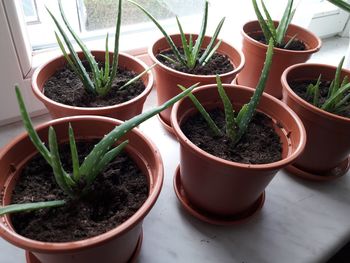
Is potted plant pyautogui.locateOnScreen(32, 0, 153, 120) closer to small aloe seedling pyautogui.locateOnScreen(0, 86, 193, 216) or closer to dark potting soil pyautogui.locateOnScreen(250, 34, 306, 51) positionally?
small aloe seedling pyautogui.locateOnScreen(0, 86, 193, 216)

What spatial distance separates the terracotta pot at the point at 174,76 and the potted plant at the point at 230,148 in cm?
5

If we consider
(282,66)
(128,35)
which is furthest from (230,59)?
(128,35)

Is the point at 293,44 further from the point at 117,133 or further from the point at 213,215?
the point at 117,133

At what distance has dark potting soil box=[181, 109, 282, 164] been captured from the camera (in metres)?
0.50

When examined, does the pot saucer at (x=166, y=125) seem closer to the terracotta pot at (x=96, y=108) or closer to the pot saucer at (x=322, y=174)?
the terracotta pot at (x=96, y=108)

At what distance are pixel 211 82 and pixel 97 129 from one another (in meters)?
0.25

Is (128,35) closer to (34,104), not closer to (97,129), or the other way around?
(34,104)

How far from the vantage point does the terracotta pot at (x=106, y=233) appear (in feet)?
1.10

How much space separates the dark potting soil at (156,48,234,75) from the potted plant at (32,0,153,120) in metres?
0.09

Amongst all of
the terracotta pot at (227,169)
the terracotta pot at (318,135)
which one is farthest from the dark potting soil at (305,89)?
the terracotta pot at (227,169)

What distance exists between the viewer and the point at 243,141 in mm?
541

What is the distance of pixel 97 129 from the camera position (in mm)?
481

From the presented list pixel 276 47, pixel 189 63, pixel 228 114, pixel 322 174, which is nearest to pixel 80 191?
pixel 228 114

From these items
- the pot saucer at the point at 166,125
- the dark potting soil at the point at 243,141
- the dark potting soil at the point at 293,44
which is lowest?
the pot saucer at the point at 166,125
